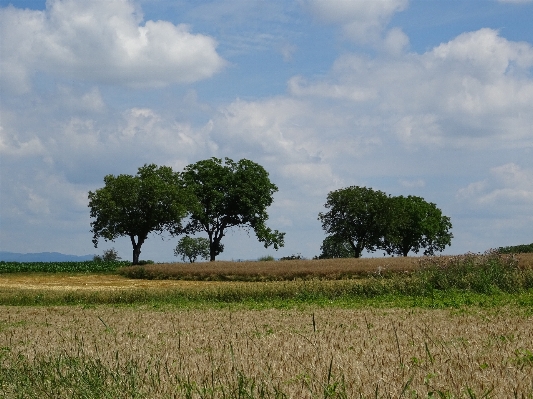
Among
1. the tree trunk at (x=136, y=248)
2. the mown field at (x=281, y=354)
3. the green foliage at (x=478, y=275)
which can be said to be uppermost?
the tree trunk at (x=136, y=248)

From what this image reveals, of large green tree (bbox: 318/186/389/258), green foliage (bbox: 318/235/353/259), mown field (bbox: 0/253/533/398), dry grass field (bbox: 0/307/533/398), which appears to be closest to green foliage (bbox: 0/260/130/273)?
large green tree (bbox: 318/186/389/258)

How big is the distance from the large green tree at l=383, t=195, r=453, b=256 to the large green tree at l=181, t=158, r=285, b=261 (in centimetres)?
1687

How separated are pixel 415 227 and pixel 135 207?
45235 mm

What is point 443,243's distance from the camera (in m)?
102

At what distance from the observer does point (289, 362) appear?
820 centimetres

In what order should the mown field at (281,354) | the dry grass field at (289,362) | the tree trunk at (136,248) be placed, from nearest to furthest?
the dry grass field at (289,362) → the mown field at (281,354) → the tree trunk at (136,248)

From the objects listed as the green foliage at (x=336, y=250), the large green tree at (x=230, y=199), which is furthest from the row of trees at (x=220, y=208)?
the green foliage at (x=336, y=250)

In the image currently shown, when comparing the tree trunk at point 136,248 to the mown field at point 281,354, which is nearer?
the mown field at point 281,354

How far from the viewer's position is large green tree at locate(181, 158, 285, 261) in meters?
74.9

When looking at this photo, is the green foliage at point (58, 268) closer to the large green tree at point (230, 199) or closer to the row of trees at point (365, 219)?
the large green tree at point (230, 199)

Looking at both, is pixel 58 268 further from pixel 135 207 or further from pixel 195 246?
pixel 195 246

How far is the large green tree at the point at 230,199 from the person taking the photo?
246ft

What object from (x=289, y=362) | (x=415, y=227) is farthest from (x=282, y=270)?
(x=415, y=227)

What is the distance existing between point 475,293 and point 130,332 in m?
15.6
